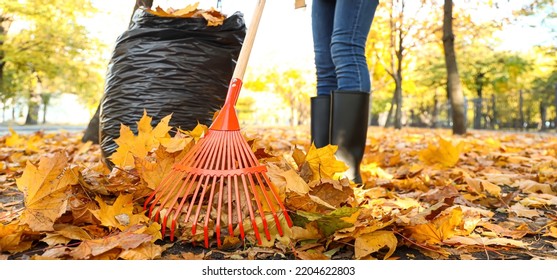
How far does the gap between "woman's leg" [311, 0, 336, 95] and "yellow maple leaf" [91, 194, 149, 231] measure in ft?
4.18

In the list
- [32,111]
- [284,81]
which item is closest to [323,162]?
[32,111]

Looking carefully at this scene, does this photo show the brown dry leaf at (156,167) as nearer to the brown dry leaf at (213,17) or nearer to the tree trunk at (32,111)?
the brown dry leaf at (213,17)

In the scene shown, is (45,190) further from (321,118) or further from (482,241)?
(321,118)

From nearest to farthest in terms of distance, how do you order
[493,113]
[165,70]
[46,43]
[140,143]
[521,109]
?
[140,143]
[165,70]
[46,43]
[521,109]
[493,113]

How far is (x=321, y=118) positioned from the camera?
2100 millimetres

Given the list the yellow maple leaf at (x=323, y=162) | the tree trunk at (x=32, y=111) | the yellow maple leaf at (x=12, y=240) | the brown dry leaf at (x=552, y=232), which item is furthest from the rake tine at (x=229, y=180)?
the tree trunk at (x=32, y=111)

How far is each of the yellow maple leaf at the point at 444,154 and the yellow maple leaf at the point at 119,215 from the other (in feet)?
6.10

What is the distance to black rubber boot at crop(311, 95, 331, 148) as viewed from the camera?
209cm

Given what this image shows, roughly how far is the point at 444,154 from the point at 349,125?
93 centimetres

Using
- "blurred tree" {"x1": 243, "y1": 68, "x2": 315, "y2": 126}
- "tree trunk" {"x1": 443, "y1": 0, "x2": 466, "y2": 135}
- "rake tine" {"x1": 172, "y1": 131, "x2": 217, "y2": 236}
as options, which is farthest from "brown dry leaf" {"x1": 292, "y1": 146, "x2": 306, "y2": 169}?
"blurred tree" {"x1": 243, "y1": 68, "x2": 315, "y2": 126}

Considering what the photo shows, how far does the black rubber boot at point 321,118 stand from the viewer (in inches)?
82.1

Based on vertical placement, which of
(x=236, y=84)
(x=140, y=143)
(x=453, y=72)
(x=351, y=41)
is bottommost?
(x=140, y=143)

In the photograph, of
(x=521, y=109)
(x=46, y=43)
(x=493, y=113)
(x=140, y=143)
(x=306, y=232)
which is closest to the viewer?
(x=306, y=232)
